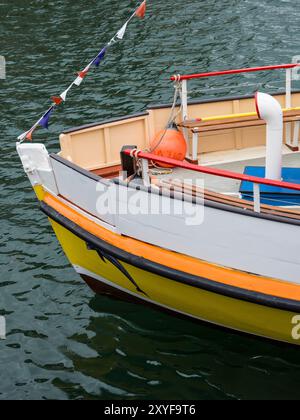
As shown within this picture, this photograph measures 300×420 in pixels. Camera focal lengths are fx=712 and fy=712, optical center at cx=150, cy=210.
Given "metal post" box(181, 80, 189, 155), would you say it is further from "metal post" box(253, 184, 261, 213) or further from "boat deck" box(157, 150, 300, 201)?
"metal post" box(253, 184, 261, 213)

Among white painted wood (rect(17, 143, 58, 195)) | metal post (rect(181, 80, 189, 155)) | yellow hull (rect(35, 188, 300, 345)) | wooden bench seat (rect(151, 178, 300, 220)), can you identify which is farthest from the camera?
metal post (rect(181, 80, 189, 155))

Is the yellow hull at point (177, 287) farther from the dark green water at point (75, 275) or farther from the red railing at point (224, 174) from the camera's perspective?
the red railing at point (224, 174)

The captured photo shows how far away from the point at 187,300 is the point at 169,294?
0.82 ft

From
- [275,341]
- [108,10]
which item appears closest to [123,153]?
[275,341]

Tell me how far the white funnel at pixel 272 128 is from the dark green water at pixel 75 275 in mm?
2195

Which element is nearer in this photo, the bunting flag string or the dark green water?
the dark green water

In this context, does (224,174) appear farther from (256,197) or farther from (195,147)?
(195,147)

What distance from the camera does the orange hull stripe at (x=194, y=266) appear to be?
7871 mm

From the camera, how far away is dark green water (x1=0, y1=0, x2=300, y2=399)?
28.5 feet

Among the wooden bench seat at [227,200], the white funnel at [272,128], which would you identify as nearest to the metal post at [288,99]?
the white funnel at [272,128]

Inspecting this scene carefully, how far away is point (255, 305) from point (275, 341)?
2.65ft

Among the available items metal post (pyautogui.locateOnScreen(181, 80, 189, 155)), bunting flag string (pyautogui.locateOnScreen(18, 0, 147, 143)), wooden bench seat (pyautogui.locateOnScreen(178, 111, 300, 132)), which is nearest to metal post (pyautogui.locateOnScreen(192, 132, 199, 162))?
wooden bench seat (pyautogui.locateOnScreen(178, 111, 300, 132))

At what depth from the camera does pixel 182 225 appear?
26.8 feet
